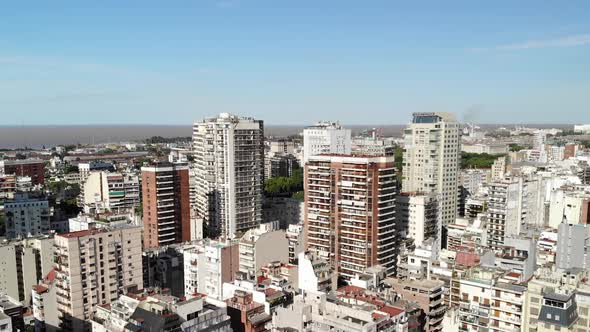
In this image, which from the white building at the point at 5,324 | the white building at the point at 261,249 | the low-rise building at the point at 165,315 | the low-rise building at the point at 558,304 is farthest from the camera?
the white building at the point at 261,249

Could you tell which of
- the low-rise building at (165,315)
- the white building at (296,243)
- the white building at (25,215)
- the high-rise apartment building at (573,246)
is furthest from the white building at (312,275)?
the white building at (25,215)

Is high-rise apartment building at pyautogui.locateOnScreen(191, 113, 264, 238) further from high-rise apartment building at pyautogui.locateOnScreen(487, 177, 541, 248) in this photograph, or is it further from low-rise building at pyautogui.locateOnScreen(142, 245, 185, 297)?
high-rise apartment building at pyautogui.locateOnScreen(487, 177, 541, 248)

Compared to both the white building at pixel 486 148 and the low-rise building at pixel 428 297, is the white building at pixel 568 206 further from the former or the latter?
the white building at pixel 486 148

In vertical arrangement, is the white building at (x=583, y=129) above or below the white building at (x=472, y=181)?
above

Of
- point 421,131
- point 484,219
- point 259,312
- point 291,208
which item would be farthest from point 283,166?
point 259,312

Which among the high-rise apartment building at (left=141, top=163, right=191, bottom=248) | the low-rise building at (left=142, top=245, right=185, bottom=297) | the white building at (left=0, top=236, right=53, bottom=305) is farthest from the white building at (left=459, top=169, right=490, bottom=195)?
the white building at (left=0, top=236, right=53, bottom=305)

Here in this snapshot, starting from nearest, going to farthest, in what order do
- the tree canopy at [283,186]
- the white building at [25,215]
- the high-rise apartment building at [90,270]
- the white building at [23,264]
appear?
the high-rise apartment building at [90,270] < the white building at [23,264] < the white building at [25,215] < the tree canopy at [283,186]

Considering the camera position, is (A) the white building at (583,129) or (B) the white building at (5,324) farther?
(A) the white building at (583,129)
